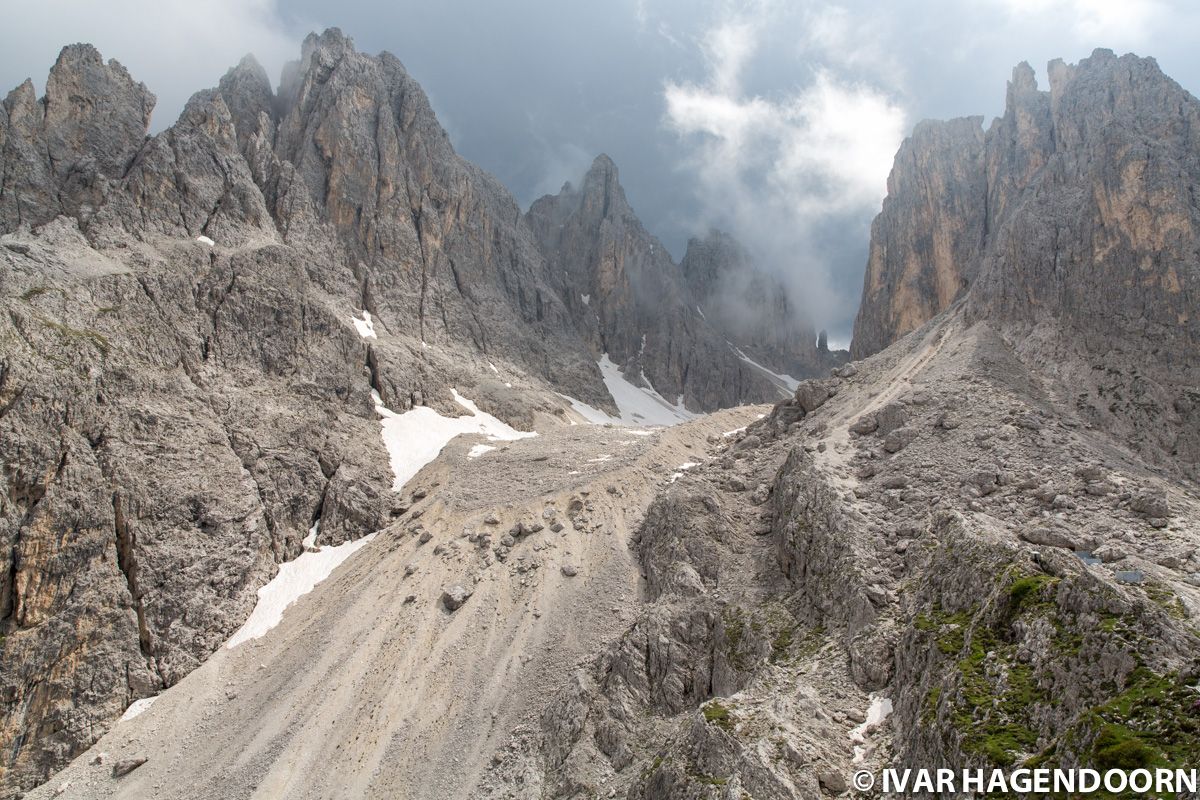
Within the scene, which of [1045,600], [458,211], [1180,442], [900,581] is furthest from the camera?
[458,211]

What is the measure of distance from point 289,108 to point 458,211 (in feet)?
96.7

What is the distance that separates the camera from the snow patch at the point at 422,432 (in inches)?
2181

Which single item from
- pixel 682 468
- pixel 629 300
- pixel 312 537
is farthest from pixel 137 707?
pixel 629 300

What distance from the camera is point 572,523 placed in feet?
139

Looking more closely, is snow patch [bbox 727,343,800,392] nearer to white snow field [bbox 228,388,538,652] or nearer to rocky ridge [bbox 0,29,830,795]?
rocky ridge [bbox 0,29,830,795]

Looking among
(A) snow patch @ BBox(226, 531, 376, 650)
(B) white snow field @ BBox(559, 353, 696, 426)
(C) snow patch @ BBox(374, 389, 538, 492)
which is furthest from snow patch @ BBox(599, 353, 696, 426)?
(A) snow patch @ BBox(226, 531, 376, 650)

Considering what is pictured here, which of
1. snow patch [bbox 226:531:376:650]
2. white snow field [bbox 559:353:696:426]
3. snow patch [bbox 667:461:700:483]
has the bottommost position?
snow patch [bbox 226:531:376:650]

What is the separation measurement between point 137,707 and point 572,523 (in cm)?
2620

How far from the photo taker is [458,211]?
340ft

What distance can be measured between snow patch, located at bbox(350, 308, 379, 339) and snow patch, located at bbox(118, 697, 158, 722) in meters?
43.1

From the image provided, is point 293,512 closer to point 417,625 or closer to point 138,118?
point 417,625

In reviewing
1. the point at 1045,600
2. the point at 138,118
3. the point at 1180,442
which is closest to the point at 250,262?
the point at 138,118

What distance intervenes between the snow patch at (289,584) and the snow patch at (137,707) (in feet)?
14.7

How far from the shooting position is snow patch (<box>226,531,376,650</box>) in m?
38.5
